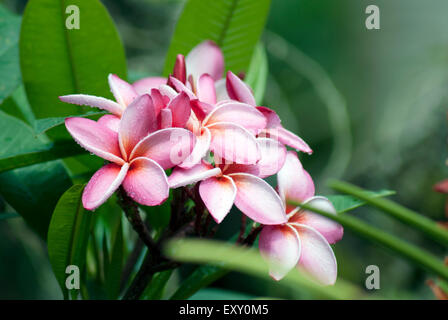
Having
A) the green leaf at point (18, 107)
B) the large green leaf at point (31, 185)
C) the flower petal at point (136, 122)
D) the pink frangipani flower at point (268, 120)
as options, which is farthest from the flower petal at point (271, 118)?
the green leaf at point (18, 107)

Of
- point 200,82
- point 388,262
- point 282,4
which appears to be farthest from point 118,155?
point 282,4

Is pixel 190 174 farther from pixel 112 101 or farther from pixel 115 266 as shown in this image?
pixel 115 266

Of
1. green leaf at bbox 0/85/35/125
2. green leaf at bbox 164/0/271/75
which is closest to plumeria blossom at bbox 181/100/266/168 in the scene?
green leaf at bbox 164/0/271/75

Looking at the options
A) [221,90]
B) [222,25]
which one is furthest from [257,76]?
[221,90]

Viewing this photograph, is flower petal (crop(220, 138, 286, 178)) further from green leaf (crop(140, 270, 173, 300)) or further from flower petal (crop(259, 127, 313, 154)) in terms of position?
green leaf (crop(140, 270, 173, 300))

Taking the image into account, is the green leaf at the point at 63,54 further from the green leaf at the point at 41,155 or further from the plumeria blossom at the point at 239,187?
the plumeria blossom at the point at 239,187
